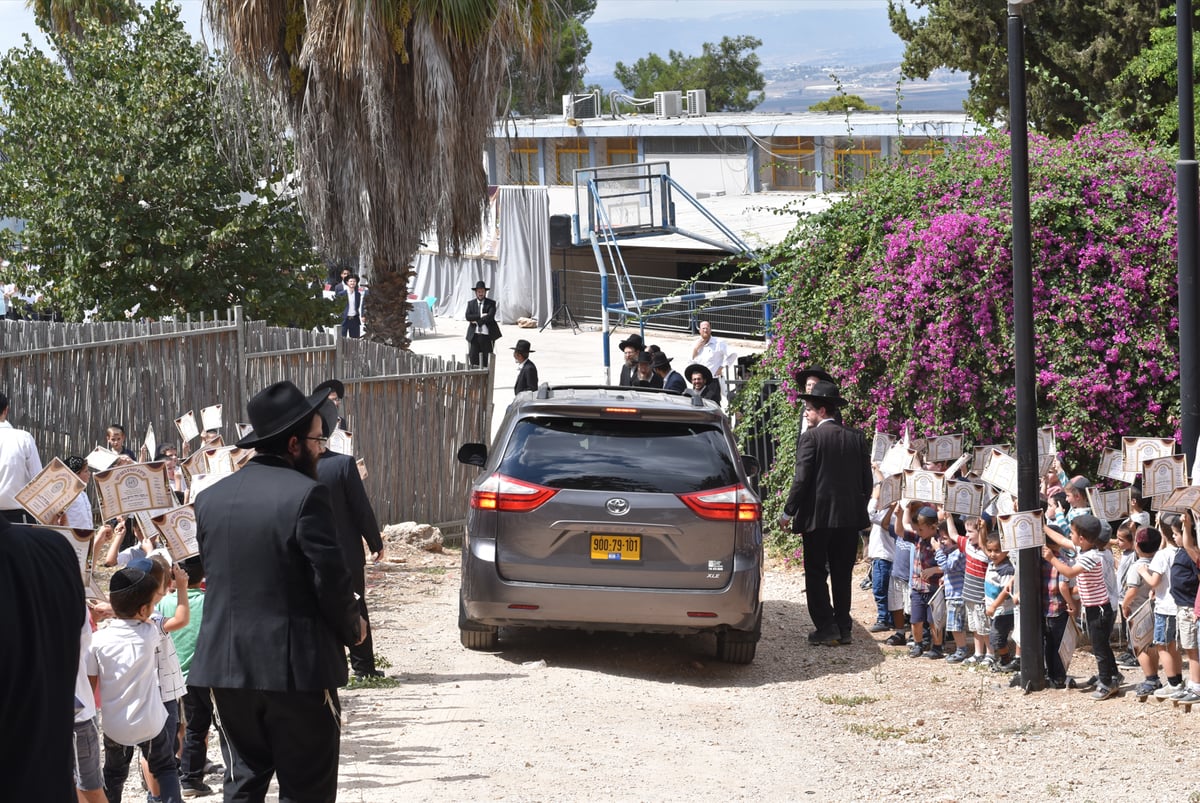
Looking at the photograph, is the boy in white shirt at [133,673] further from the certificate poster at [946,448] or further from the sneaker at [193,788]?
the certificate poster at [946,448]

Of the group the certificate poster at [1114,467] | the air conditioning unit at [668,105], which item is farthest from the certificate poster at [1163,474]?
the air conditioning unit at [668,105]

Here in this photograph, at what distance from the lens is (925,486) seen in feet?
30.5

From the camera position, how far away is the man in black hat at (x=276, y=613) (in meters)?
4.91

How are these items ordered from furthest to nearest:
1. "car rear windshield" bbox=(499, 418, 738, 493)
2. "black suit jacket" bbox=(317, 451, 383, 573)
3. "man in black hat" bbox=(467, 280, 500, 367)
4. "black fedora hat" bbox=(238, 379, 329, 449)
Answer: "man in black hat" bbox=(467, 280, 500, 367), "car rear windshield" bbox=(499, 418, 738, 493), "black suit jacket" bbox=(317, 451, 383, 573), "black fedora hat" bbox=(238, 379, 329, 449)

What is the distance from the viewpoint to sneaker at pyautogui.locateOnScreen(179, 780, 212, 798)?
644cm

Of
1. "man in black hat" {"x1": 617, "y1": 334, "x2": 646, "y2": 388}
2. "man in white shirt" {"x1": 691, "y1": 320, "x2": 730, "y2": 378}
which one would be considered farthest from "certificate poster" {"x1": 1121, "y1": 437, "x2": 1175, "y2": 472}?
"man in white shirt" {"x1": 691, "y1": 320, "x2": 730, "y2": 378}

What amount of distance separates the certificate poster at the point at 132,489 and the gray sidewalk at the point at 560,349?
14491 mm

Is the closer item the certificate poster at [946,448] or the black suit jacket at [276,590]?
the black suit jacket at [276,590]

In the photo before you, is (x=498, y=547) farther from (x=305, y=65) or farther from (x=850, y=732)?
(x=305, y=65)

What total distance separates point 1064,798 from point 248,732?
3594mm

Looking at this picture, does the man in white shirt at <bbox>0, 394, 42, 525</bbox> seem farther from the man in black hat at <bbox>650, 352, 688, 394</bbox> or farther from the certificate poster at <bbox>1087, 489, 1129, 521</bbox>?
the man in black hat at <bbox>650, 352, 688, 394</bbox>

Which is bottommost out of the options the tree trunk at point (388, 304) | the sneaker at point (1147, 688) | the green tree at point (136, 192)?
the sneaker at point (1147, 688)

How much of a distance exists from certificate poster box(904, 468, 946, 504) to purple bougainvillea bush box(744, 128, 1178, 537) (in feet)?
6.88

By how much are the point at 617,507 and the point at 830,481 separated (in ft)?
6.00
